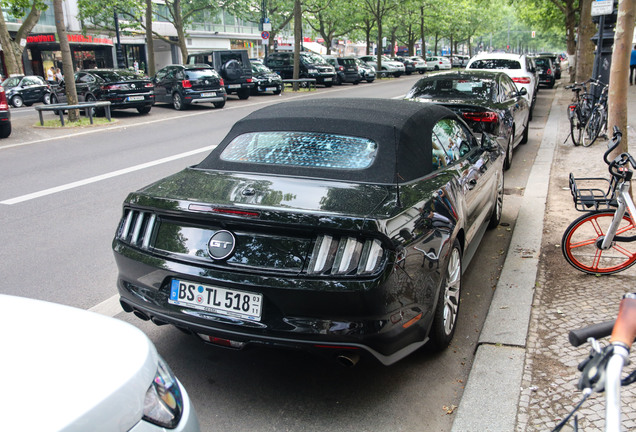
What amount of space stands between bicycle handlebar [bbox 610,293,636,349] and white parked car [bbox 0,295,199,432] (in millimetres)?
1420

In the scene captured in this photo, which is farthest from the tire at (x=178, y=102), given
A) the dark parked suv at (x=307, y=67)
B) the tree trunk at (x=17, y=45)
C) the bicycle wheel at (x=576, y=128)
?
the bicycle wheel at (x=576, y=128)

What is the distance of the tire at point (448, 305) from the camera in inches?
140

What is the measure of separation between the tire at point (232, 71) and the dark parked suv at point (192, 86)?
3382 millimetres

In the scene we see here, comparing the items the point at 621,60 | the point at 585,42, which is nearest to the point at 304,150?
the point at 621,60

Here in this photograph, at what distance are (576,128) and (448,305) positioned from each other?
31.5 feet

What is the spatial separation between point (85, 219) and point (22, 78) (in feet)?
82.4

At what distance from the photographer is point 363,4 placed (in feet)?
155

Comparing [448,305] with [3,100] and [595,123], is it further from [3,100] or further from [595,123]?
[3,100]

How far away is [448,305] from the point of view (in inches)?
149

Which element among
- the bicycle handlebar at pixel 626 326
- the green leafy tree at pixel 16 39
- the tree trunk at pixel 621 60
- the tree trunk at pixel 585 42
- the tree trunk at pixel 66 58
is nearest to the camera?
the bicycle handlebar at pixel 626 326

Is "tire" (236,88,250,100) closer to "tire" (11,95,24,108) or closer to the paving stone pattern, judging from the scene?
"tire" (11,95,24,108)

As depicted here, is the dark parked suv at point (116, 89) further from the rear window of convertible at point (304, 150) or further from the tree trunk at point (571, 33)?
the tree trunk at point (571, 33)

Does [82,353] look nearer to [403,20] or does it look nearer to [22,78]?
[22,78]

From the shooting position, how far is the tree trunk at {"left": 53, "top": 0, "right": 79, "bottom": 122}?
1570 centimetres
